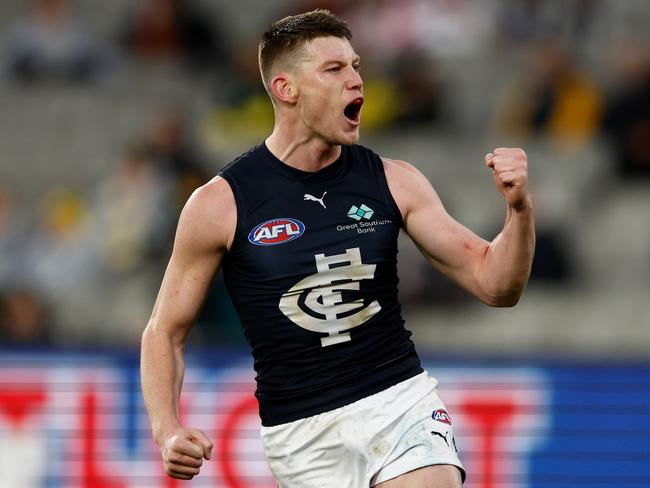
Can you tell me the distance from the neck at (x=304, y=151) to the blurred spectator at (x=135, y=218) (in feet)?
Answer: 21.6

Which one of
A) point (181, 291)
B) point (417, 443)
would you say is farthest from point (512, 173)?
point (181, 291)

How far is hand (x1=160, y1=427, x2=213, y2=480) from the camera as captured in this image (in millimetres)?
5191

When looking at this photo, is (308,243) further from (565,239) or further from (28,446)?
(565,239)

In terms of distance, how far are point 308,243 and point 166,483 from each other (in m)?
4.68

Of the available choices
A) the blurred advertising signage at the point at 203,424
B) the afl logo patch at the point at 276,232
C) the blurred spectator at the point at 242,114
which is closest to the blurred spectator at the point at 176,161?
the blurred spectator at the point at 242,114

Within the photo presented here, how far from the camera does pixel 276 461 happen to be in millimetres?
5562

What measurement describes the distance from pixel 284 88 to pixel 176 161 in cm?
679

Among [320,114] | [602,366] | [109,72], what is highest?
[320,114]

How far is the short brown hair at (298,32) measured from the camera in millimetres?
5609

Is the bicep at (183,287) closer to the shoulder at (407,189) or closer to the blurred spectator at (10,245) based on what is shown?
the shoulder at (407,189)

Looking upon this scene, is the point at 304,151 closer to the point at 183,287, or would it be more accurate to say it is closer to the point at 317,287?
the point at 317,287

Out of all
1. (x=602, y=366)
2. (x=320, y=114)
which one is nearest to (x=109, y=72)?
(x=602, y=366)

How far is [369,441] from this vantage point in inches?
211

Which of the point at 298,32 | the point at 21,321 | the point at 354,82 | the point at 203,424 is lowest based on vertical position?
the point at 203,424
